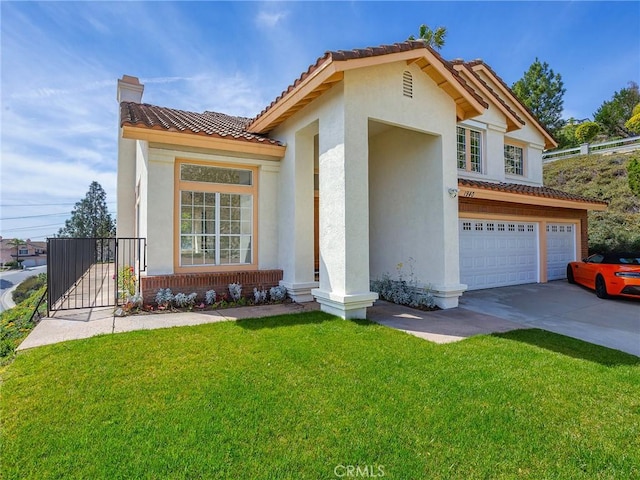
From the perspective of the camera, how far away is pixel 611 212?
24547 mm

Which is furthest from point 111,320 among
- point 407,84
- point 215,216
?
point 407,84

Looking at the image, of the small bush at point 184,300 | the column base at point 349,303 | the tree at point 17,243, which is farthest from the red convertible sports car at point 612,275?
A: the tree at point 17,243

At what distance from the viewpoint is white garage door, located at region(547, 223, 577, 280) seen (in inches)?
583

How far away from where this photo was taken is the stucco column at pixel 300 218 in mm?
8906

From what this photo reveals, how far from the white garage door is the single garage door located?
115 cm

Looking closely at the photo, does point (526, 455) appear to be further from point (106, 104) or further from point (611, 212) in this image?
point (611, 212)

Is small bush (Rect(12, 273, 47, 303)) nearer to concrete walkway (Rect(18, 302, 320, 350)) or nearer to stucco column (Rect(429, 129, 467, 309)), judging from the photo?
concrete walkway (Rect(18, 302, 320, 350))

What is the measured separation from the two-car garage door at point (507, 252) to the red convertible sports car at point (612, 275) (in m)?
1.84

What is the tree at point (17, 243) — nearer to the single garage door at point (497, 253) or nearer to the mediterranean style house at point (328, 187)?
the mediterranean style house at point (328, 187)

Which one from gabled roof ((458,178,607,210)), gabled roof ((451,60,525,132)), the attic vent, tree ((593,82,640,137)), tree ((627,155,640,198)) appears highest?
tree ((593,82,640,137))

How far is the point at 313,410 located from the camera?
11.8 feet

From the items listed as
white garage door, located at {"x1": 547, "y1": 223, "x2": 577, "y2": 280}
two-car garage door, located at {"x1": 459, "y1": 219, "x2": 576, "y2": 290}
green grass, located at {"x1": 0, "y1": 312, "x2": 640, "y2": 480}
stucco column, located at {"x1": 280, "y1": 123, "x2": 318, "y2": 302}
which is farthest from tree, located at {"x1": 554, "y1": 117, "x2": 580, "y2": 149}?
green grass, located at {"x1": 0, "y1": 312, "x2": 640, "y2": 480}

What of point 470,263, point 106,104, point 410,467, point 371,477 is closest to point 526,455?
point 410,467

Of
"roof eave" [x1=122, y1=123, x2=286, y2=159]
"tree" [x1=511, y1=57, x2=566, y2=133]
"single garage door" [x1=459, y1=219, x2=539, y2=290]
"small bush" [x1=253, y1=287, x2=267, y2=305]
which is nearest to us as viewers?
"roof eave" [x1=122, y1=123, x2=286, y2=159]
